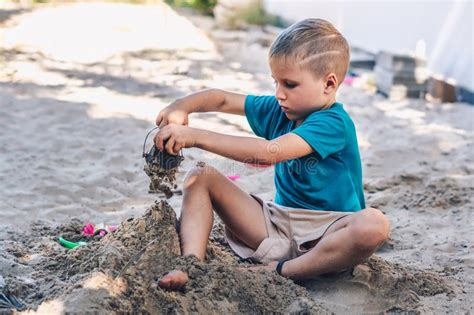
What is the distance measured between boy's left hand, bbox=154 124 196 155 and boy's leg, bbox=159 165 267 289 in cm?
35

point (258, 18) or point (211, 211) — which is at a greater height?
point (211, 211)

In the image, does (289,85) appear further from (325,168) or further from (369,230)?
(369,230)

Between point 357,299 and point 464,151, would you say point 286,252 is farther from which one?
point 464,151

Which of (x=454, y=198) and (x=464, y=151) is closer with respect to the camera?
(x=454, y=198)

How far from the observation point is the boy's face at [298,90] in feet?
8.75

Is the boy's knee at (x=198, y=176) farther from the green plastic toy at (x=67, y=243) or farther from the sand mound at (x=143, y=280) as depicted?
the green plastic toy at (x=67, y=243)

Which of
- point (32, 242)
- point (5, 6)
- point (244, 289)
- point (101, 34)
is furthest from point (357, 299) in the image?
point (5, 6)

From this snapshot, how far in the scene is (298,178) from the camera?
2797mm

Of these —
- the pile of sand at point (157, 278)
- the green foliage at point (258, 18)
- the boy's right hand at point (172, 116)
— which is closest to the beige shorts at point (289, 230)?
the pile of sand at point (157, 278)

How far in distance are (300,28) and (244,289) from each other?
3.38ft

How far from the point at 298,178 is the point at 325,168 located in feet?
0.41

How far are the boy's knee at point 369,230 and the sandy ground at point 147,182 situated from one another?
22 centimetres

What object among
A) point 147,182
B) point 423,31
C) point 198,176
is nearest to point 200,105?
point 198,176

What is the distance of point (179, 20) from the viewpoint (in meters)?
10.8
